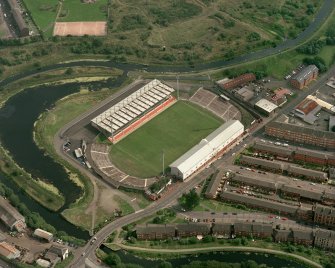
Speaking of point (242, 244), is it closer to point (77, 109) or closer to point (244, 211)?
point (244, 211)

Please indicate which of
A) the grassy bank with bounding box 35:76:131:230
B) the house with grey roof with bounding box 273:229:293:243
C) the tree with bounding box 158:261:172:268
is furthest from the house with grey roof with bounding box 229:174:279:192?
the grassy bank with bounding box 35:76:131:230

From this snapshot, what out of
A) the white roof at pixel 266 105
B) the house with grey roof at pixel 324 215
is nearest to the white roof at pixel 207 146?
the white roof at pixel 266 105

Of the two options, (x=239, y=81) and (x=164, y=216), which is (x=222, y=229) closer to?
(x=164, y=216)

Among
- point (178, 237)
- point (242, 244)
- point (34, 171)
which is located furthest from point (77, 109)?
point (242, 244)

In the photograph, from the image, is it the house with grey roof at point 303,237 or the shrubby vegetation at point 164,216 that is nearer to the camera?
the house with grey roof at point 303,237

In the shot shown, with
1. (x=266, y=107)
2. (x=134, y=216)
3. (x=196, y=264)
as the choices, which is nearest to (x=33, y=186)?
(x=134, y=216)

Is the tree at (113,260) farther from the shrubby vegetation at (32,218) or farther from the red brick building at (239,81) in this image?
the red brick building at (239,81)
